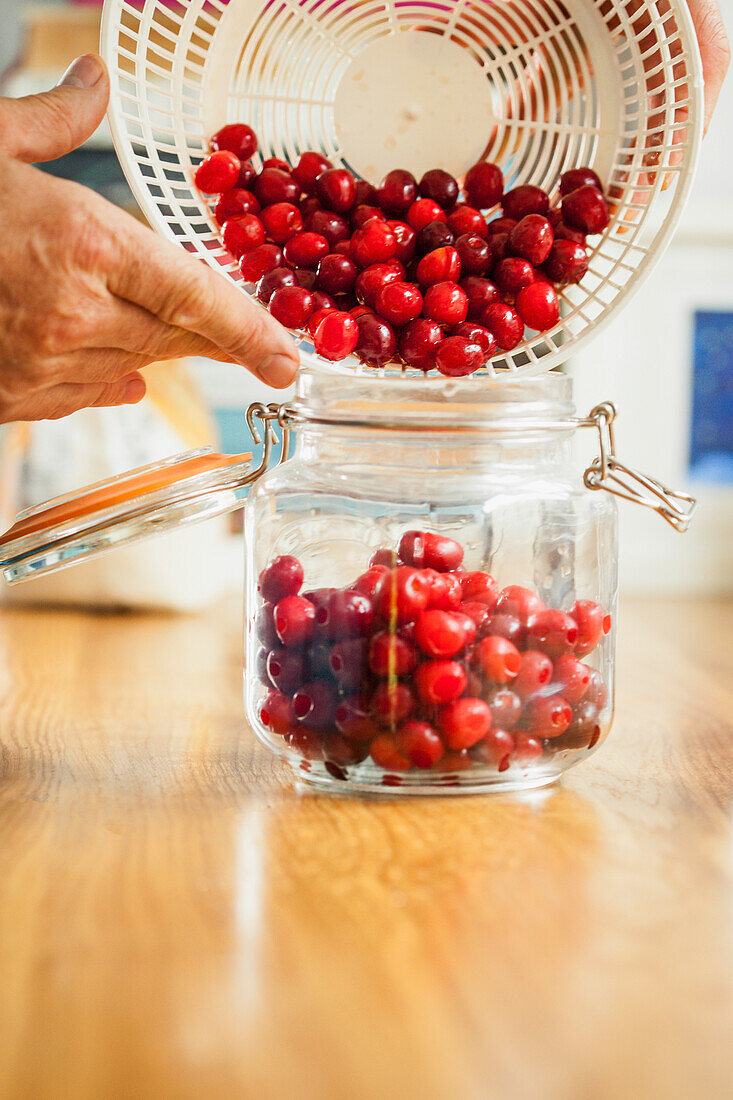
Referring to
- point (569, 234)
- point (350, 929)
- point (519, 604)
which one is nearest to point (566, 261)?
point (569, 234)

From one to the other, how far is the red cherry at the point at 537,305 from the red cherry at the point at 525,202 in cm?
7

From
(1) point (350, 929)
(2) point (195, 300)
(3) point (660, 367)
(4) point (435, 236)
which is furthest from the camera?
(3) point (660, 367)

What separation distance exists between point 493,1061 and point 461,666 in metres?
0.25

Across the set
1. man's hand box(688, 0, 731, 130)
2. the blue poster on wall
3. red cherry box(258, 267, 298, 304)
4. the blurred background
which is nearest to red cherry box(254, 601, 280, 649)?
red cherry box(258, 267, 298, 304)

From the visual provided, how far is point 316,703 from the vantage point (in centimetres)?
63

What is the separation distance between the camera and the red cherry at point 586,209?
0.70 meters

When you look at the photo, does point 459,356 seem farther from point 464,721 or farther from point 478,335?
point 464,721

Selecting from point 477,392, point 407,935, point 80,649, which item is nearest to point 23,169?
point 477,392

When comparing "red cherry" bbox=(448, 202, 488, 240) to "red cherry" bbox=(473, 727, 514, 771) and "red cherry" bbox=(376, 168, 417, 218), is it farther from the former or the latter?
"red cherry" bbox=(473, 727, 514, 771)

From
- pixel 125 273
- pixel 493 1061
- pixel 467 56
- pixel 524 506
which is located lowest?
A: pixel 493 1061

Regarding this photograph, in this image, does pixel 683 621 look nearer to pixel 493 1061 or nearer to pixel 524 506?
pixel 524 506

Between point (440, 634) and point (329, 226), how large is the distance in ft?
0.95

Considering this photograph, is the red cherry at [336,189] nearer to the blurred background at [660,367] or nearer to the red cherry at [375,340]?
the red cherry at [375,340]

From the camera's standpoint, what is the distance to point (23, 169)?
57cm
